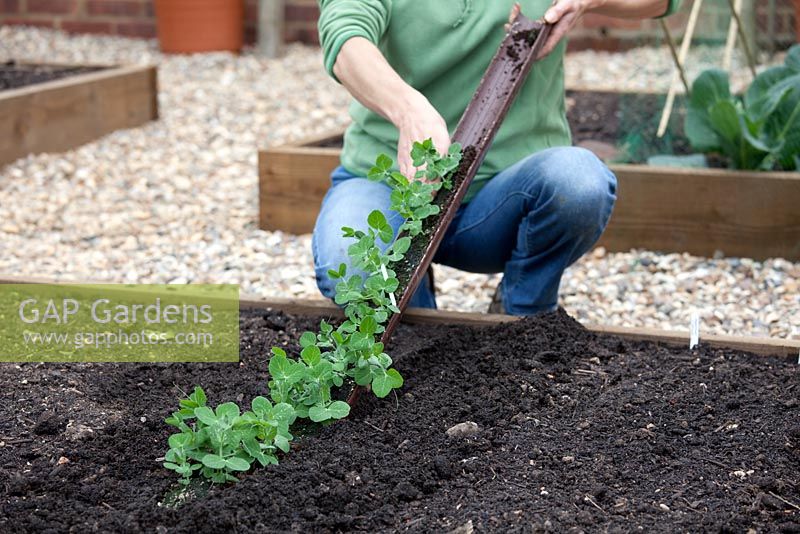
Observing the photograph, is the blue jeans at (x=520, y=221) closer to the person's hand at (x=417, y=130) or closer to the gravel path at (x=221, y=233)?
the person's hand at (x=417, y=130)

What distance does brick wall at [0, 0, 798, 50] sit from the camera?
600 centimetres

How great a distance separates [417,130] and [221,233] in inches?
63.4

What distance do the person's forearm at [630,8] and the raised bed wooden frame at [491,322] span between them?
2.26 feet

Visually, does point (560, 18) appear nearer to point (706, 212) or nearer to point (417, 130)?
point (417, 130)

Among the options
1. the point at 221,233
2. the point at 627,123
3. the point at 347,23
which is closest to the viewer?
the point at 347,23

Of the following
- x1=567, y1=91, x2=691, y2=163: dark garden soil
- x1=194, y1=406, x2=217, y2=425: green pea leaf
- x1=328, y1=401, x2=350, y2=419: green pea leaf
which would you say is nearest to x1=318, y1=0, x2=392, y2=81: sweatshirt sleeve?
x1=328, y1=401, x2=350, y2=419: green pea leaf

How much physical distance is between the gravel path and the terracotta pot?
793mm

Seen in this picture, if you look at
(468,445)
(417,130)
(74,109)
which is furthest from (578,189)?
(74,109)

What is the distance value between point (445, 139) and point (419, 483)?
0.65 m

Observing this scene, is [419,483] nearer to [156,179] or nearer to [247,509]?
[247,509]

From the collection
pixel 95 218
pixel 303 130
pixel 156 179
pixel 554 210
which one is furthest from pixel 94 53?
pixel 554 210

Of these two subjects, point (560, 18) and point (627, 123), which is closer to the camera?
point (560, 18)

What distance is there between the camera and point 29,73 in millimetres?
4891

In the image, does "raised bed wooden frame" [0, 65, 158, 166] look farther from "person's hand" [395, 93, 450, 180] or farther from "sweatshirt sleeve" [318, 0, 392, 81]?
"person's hand" [395, 93, 450, 180]
